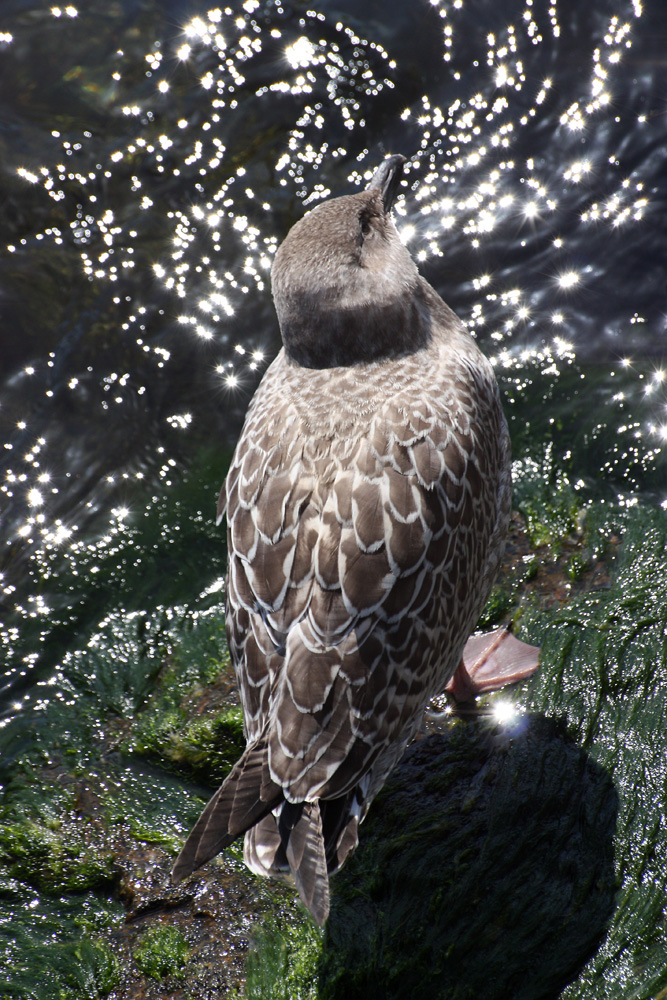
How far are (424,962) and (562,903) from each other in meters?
0.58

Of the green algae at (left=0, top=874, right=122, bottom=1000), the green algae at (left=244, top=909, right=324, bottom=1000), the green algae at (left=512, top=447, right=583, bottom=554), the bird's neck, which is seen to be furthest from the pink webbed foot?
the green algae at (left=0, top=874, right=122, bottom=1000)

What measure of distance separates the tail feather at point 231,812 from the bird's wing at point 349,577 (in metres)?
0.07

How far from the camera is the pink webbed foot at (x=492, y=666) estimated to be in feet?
12.8

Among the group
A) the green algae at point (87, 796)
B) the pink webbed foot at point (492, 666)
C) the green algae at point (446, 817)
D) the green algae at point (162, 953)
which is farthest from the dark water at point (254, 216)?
the green algae at point (162, 953)

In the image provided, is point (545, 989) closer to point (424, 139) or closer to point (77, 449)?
point (77, 449)

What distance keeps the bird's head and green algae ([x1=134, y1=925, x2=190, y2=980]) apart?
7.71 ft

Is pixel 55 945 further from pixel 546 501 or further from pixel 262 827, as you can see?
pixel 546 501

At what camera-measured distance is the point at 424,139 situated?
6.21 m

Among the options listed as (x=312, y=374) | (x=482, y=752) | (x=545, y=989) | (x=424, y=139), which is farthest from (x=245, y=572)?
(x=424, y=139)

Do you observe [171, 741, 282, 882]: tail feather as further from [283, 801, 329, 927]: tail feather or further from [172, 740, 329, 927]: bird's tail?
[283, 801, 329, 927]: tail feather

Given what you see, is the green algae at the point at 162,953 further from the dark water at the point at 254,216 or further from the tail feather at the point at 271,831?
the dark water at the point at 254,216

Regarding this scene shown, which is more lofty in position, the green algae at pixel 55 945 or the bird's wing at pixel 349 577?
the bird's wing at pixel 349 577

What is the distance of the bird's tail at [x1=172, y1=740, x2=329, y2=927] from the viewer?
2631 millimetres

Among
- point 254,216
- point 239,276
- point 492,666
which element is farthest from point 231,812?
point 254,216
